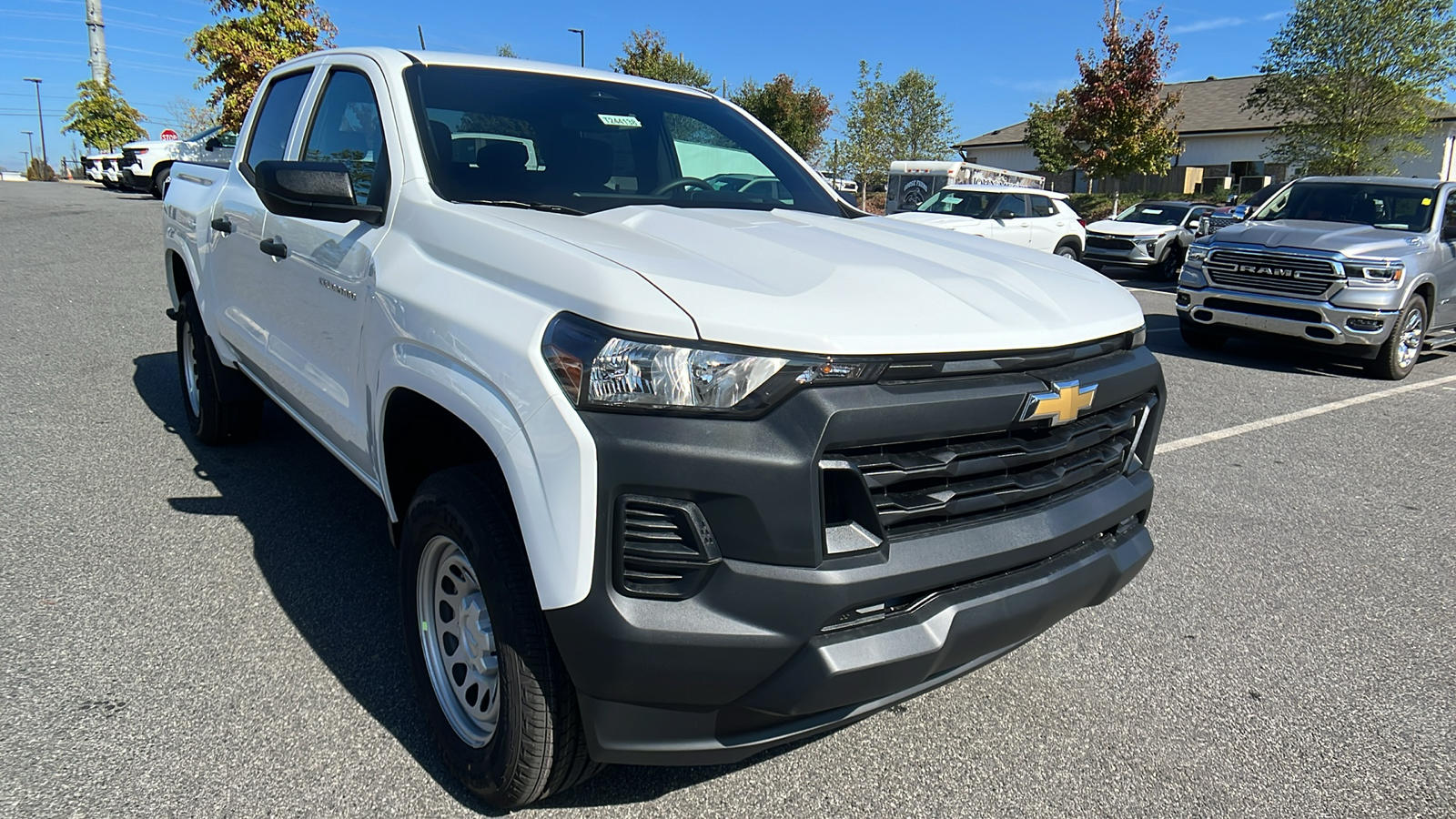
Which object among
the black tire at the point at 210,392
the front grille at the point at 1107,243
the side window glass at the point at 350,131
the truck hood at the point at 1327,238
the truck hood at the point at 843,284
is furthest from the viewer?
the front grille at the point at 1107,243

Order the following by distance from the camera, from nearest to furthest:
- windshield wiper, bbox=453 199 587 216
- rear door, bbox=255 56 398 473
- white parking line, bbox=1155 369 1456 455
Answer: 1. windshield wiper, bbox=453 199 587 216
2. rear door, bbox=255 56 398 473
3. white parking line, bbox=1155 369 1456 455

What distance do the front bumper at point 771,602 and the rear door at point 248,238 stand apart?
2426mm

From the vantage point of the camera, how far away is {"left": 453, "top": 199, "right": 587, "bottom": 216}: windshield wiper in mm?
2611

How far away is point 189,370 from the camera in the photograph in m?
5.09

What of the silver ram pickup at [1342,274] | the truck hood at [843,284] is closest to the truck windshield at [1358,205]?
the silver ram pickup at [1342,274]

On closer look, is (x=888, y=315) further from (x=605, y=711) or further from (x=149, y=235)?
(x=149, y=235)

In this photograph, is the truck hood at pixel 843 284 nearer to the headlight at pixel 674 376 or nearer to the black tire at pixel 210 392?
the headlight at pixel 674 376

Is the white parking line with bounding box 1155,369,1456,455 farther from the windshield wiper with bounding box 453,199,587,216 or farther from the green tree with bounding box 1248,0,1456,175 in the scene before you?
the green tree with bounding box 1248,0,1456,175

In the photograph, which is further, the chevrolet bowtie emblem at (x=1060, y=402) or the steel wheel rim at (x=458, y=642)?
the steel wheel rim at (x=458, y=642)

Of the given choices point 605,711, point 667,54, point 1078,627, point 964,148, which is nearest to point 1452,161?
point 964,148

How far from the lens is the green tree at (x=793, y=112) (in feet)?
149

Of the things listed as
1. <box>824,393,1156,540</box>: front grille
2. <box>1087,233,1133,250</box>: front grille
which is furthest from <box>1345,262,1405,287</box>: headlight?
<box>1087,233,1133,250</box>: front grille

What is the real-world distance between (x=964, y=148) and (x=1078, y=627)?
185ft

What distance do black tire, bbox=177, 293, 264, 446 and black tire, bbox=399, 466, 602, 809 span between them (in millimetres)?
2923
